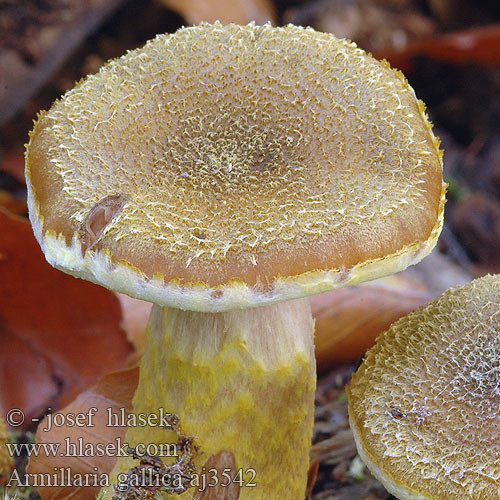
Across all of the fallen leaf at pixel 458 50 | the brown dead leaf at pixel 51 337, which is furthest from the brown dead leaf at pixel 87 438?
the fallen leaf at pixel 458 50

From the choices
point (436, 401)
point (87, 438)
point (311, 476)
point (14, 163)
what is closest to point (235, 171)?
point (436, 401)

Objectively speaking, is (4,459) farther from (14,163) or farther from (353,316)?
(14,163)

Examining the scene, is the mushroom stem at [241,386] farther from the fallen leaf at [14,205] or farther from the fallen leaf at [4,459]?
the fallen leaf at [14,205]

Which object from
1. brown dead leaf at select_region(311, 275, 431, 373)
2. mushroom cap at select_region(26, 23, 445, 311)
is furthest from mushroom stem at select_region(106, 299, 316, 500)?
brown dead leaf at select_region(311, 275, 431, 373)

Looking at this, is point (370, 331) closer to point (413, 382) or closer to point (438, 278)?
point (438, 278)

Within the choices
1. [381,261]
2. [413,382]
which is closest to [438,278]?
[413,382]

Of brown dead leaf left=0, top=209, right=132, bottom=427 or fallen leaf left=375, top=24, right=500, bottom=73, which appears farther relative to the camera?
fallen leaf left=375, top=24, right=500, bottom=73

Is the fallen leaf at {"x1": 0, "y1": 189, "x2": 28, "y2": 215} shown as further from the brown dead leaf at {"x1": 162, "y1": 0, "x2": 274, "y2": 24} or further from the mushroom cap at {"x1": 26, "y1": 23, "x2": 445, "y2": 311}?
the mushroom cap at {"x1": 26, "y1": 23, "x2": 445, "y2": 311}

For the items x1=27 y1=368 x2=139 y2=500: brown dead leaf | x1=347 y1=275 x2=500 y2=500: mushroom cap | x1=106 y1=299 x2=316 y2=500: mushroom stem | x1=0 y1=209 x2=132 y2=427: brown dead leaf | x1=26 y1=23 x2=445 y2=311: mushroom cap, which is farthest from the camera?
x1=0 y1=209 x2=132 y2=427: brown dead leaf
